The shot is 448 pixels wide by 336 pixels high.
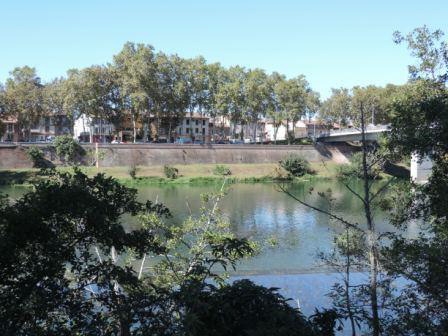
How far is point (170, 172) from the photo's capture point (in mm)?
63031

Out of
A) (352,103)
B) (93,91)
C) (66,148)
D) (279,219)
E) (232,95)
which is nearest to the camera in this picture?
(279,219)

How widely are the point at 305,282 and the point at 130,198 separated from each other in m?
13.5

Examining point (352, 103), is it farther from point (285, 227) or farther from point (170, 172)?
point (285, 227)

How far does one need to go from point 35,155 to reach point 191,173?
1778 cm

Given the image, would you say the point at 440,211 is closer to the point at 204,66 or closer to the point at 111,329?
the point at 111,329

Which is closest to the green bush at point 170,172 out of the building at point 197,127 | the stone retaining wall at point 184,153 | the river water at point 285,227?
the stone retaining wall at point 184,153

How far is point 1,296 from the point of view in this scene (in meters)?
6.62

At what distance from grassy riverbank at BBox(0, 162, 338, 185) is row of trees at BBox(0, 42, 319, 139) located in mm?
6996

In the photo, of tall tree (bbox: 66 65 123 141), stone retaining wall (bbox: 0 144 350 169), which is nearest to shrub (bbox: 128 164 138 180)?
stone retaining wall (bbox: 0 144 350 169)

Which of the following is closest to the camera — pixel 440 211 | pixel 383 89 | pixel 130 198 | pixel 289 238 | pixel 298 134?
pixel 130 198

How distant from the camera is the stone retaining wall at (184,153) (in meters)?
60.5

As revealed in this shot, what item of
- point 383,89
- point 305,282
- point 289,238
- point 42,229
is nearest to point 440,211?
point 42,229

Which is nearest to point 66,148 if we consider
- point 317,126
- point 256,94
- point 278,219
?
point 256,94

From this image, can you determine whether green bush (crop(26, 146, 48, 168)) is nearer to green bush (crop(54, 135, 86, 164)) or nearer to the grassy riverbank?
the grassy riverbank
